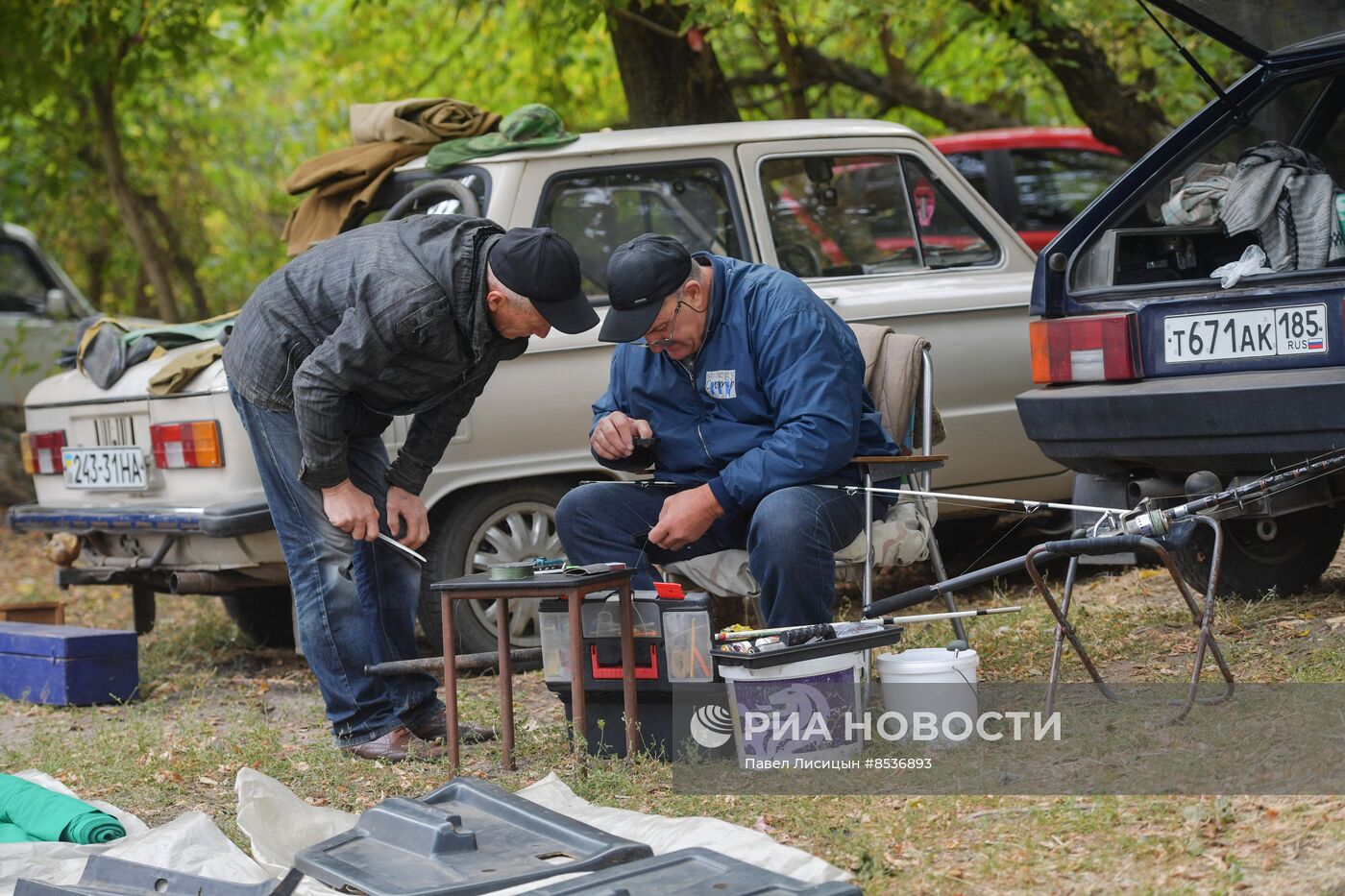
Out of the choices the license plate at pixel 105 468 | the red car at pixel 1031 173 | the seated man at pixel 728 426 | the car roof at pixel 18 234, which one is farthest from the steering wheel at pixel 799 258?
the car roof at pixel 18 234

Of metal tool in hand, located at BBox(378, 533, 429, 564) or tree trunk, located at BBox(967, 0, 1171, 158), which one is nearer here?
metal tool in hand, located at BBox(378, 533, 429, 564)

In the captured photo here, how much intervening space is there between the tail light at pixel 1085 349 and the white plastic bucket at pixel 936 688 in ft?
4.13

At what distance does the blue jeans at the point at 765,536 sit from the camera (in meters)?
4.06

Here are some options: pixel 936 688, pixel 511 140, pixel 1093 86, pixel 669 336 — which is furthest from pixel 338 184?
pixel 1093 86

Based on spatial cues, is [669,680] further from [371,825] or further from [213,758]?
[213,758]

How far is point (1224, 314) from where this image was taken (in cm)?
451

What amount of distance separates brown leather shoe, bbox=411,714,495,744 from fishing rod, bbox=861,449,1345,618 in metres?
1.22

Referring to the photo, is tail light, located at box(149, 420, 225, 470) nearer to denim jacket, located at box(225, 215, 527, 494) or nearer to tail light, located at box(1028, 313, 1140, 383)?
denim jacket, located at box(225, 215, 527, 494)

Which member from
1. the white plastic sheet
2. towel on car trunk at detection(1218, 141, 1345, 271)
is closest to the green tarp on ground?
the white plastic sheet

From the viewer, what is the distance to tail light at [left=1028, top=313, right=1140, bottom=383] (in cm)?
466

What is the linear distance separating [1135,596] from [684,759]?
8.24 feet

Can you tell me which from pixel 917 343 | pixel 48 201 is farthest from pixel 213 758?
pixel 48 201

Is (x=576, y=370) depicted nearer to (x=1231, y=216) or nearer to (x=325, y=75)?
(x=1231, y=216)

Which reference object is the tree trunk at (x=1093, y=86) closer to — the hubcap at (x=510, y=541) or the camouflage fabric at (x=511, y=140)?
the camouflage fabric at (x=511, y=140)
